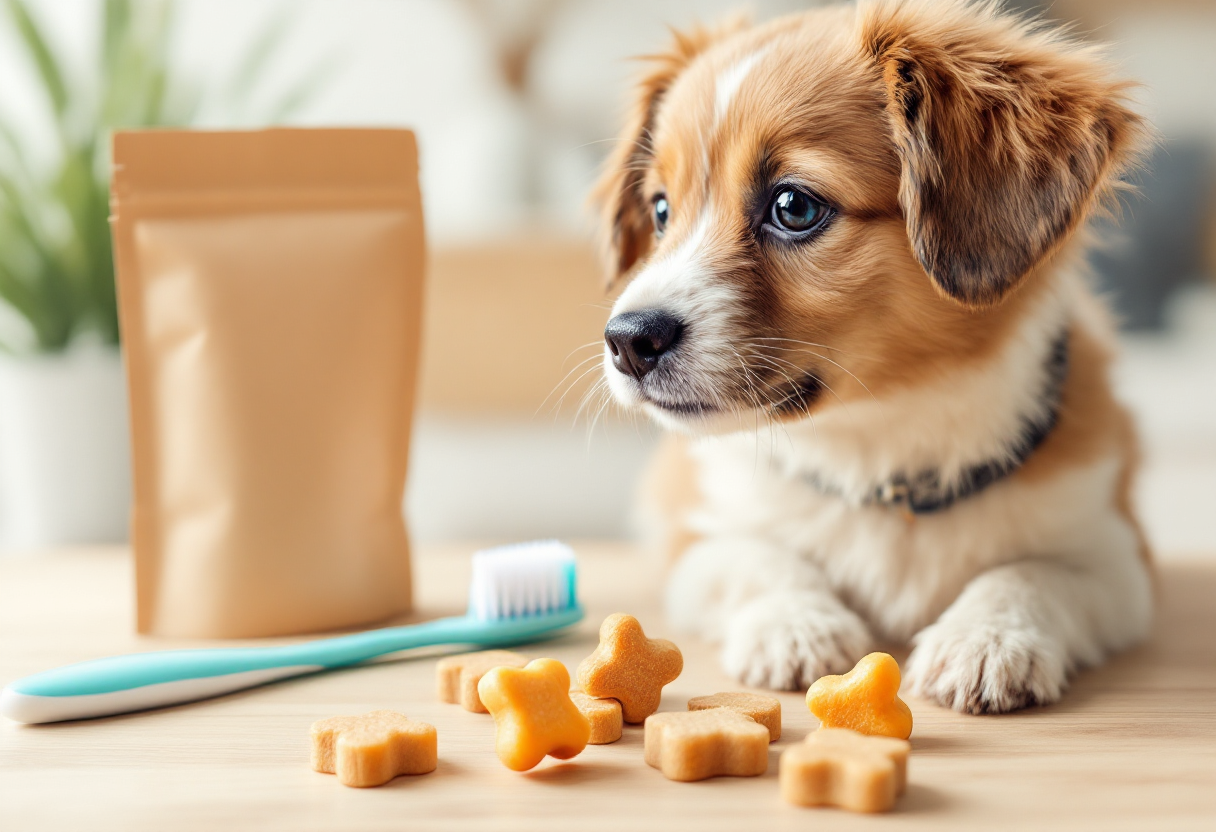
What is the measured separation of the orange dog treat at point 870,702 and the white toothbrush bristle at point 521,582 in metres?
0.44

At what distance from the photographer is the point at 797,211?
1238mm

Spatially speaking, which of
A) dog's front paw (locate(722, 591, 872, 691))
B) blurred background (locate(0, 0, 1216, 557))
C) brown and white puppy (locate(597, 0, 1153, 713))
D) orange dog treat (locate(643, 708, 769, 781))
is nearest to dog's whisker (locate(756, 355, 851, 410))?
brown and white puppy (locate(597, 0, 1153, 713))

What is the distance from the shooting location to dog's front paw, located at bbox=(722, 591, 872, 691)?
1.14 metres

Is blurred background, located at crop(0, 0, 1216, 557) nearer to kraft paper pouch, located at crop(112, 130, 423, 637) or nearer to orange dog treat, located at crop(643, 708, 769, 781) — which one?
kraft paper pouch, located at crop(112, 130, 423, 637)

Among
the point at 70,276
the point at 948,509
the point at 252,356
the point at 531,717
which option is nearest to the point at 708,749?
the point at 531,717

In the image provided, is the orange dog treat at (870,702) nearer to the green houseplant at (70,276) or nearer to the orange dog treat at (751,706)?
the orange dog treat at (751,706)

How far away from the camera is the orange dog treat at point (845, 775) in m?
0.80

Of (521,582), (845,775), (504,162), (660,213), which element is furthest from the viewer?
(504,162)

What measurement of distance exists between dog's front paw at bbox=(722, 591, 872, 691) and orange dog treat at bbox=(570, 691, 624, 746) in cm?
23

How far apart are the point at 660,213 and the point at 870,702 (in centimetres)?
78

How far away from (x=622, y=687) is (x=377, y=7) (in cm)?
300

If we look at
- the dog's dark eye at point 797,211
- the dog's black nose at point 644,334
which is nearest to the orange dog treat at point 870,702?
the dog's black nose at point 644,334

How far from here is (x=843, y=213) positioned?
1.22m

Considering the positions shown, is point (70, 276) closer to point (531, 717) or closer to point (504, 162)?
point (504, 162)
